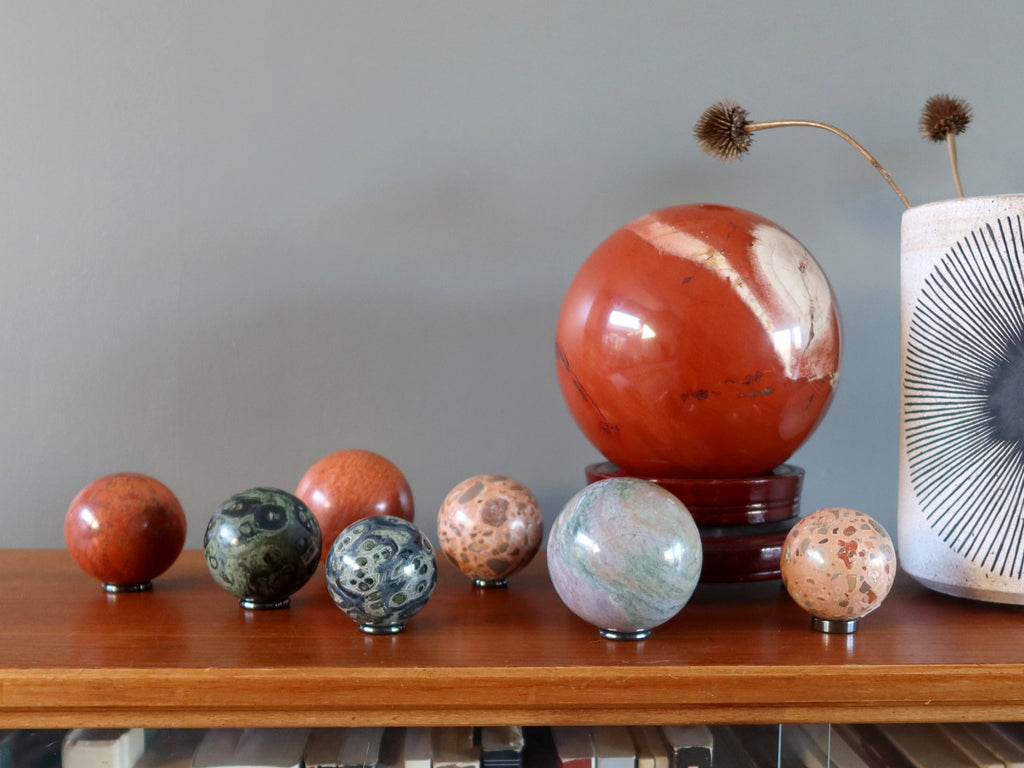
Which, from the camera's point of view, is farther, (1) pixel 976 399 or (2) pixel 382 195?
(2) pixel 382 195

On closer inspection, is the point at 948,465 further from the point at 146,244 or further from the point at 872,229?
the point at 146,244

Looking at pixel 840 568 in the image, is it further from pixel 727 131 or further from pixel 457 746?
pixel 727 131

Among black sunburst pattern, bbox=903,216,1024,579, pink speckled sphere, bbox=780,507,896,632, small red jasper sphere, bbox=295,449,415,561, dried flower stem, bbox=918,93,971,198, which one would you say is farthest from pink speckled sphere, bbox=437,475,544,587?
dried flower stem, bbox=918,93,971,198

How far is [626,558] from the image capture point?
51 centimetres

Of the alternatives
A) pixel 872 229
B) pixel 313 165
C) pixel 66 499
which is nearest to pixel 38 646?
pixel 66 499

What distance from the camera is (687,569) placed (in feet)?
1.72

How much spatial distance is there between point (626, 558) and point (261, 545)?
0.81 ft

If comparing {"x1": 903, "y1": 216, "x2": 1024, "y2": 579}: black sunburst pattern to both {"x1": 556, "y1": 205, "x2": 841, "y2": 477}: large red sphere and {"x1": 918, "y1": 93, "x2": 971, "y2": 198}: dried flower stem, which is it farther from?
{"x1": 918, "y1": 93, "x2": 971, "y2": 198}: dried flower stem

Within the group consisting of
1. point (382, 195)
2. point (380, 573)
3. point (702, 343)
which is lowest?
point (380, 573)

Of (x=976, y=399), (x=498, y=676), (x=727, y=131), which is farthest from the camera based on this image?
(x=727, y=131)

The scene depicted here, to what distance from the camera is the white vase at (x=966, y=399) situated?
591mm

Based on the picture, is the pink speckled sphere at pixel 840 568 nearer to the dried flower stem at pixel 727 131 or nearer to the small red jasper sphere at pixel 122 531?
the dried flower stem at pixel 727 131

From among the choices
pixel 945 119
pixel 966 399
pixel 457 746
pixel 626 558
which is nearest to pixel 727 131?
pixel 945 119

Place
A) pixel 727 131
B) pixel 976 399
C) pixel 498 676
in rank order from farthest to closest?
pixel 727 131, pixel 976 399, pixel 498 676
